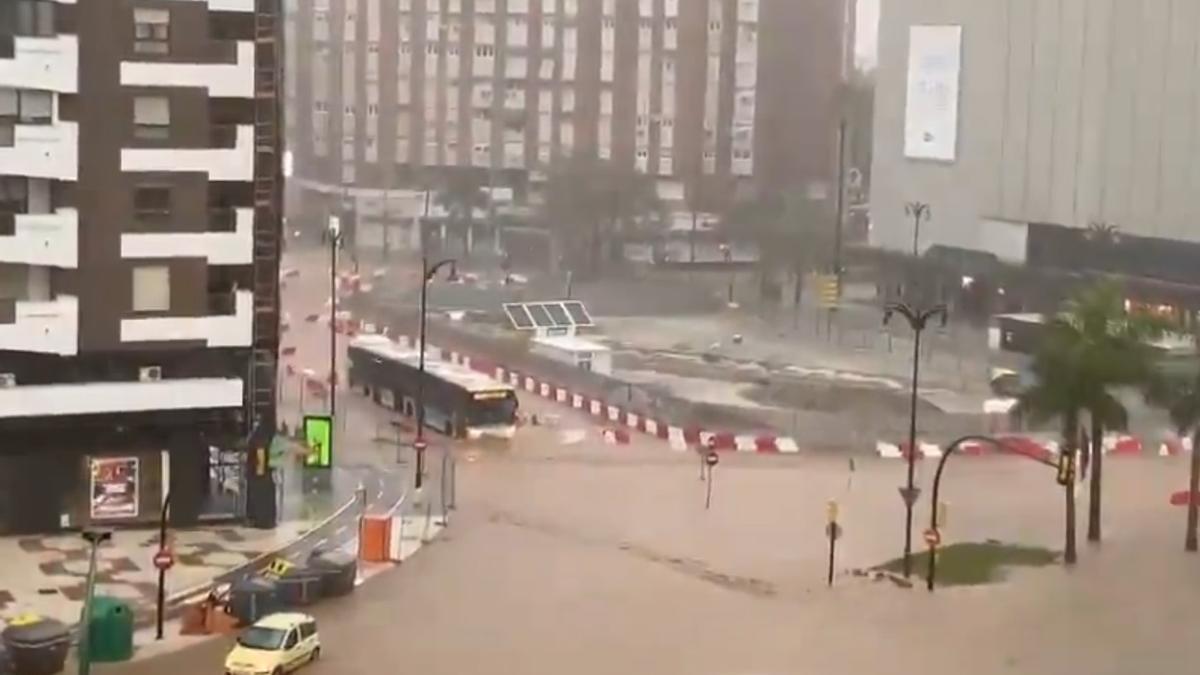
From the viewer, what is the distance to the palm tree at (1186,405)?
106ft

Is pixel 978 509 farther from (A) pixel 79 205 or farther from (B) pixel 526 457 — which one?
(A) pixel 79 205

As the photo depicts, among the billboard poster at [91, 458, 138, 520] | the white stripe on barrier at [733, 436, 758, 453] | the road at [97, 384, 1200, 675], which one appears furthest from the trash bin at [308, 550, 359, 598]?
the white stripe on barrier at [733, 436, 758, 453]

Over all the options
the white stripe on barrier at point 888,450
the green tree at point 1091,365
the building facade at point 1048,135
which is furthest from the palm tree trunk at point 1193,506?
the building facade at point 1048,135

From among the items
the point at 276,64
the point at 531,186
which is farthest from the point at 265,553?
the point at 531,186

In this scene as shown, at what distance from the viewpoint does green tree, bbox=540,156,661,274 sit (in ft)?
338

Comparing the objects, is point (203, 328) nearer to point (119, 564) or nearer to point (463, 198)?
point (119, 564)

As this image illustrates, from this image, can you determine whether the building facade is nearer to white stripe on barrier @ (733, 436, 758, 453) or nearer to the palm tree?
white stripe on barrier @ (733, 436, 758, 453)

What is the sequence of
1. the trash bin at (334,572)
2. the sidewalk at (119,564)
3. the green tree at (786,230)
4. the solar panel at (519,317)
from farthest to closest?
1. the green tree at (786,230)
2. the solar panel at (519,317)
3. the trash bin at (334,572)
4. the sidewalk at (119,564)

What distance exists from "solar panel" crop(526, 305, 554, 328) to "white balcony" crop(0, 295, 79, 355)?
3321 cm

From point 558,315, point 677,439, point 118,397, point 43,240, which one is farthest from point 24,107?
point 558,315

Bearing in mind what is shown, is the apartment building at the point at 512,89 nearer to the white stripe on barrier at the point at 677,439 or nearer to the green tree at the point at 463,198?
the green tree at the point at 463,198

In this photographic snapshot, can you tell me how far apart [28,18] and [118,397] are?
21.6 feet

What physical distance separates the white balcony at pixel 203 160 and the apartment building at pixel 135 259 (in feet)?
0.11

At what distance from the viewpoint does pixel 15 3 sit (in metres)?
31.2
